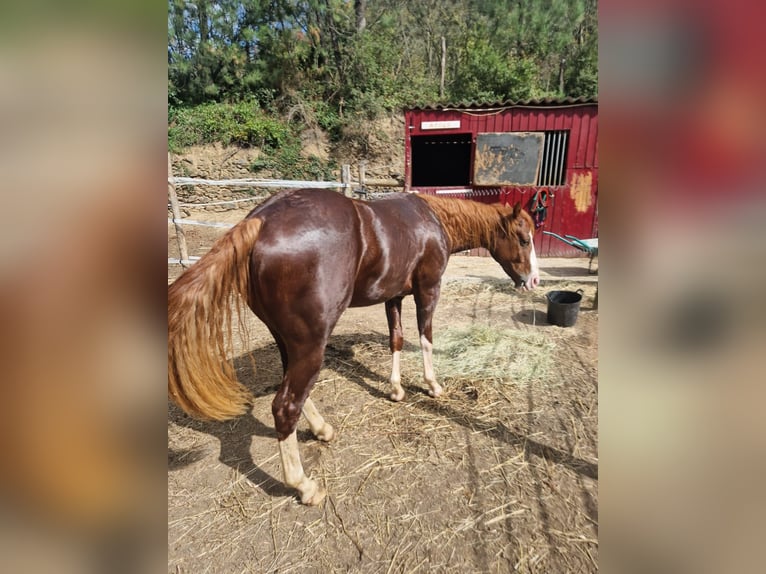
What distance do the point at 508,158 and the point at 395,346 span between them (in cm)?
629

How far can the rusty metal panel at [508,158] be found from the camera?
8.12 meters

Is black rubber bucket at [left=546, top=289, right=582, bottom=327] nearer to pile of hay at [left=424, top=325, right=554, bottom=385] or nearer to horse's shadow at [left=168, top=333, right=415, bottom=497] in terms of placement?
pile of hay at [left=424, top=325, right=554, bottom=385]

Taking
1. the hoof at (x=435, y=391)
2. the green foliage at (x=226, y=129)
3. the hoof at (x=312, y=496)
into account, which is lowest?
the hoof at (x=312, y=496)

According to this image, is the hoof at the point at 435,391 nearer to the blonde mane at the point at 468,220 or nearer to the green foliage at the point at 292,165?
the blonde mane at the point at 468,220

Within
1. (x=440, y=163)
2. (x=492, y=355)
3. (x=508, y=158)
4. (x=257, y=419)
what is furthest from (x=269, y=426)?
(x=440, y=163)

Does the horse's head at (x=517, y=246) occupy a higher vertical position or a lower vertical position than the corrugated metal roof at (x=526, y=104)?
lower

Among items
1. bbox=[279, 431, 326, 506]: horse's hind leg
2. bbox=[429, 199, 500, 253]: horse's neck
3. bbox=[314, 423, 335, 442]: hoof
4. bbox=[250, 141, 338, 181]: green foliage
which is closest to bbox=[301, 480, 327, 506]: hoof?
bbox=[279, 431, 326, 506]: horse's hind leg

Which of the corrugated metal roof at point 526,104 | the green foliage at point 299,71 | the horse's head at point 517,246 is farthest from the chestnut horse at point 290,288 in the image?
the green foliage at point 299,71

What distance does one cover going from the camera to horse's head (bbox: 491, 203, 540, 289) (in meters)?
3.77

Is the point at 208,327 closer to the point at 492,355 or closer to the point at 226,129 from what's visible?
the point at 492,355

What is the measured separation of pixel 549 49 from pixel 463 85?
5488 mm

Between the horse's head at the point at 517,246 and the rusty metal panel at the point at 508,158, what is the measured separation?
489 cm

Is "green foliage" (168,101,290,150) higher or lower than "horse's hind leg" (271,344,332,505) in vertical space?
higher
